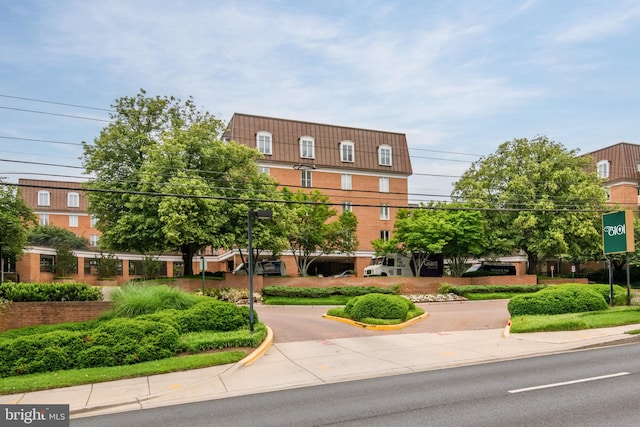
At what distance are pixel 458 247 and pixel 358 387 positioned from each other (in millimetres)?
29794

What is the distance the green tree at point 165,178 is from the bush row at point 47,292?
8.37 meters

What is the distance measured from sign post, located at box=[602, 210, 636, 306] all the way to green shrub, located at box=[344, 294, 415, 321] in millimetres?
9299

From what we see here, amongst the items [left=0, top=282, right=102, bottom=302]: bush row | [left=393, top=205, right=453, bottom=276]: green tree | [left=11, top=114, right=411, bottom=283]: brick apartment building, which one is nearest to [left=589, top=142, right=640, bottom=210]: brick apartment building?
[left=11, top=114, right=411, bottom=283]: brick apartment building

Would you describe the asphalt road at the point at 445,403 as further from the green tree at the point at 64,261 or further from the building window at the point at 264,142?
the green tree at the point at 64,261

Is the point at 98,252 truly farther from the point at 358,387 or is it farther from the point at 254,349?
the point at 358,387

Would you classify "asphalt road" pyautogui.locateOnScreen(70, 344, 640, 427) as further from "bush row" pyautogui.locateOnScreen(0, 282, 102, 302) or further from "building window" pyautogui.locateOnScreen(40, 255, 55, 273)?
"building window" pyautogui.locateOnScreen(40, 255, 55, 273)

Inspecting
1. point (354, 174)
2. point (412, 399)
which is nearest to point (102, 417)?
point (412, 399)

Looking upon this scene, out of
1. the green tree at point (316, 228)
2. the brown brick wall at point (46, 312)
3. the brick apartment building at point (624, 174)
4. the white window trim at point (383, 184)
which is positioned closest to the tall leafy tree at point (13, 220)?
the green tree at point (316, 228)

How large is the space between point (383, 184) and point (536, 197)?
1455 centimetres

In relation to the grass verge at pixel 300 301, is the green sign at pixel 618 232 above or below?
above

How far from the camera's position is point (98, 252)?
55750 mm

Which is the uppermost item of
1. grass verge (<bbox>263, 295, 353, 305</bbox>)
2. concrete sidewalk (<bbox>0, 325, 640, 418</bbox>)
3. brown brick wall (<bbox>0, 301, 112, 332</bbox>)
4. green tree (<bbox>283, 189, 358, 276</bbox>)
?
green tree (<bbox>283, 189, 358, 276</bbox>)

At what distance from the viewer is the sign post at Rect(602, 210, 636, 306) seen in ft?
72.1

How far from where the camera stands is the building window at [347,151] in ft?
165
